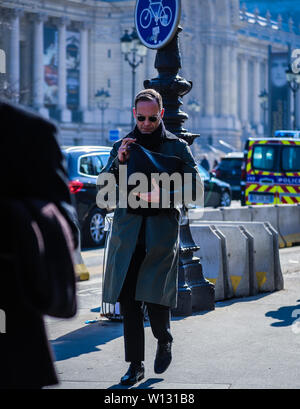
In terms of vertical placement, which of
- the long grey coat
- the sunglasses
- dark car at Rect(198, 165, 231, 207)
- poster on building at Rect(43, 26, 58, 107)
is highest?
poster on building at Rect(43, 26, 58, 107)

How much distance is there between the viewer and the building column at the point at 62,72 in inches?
2881

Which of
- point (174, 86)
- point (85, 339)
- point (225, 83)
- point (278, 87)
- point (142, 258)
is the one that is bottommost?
point (85, 339)

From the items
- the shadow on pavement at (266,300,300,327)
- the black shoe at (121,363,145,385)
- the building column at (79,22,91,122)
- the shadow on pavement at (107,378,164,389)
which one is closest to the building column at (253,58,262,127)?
the building column at (79,22,91,122)

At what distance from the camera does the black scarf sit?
5.21 metres

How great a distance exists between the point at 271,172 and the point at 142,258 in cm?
1422

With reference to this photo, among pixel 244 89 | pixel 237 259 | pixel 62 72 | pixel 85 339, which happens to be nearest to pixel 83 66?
pixel 62 72

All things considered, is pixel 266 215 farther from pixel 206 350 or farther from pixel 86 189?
pixel 206 350

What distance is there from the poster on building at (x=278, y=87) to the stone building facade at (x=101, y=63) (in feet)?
46.4

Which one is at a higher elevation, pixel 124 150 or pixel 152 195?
pixel 124 150

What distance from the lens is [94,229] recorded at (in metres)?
14.8

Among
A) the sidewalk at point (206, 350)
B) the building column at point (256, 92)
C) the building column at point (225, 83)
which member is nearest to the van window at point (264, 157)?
the sidewalk at point (206, 350)

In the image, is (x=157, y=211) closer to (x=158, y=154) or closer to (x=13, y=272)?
(x=158, y=154)

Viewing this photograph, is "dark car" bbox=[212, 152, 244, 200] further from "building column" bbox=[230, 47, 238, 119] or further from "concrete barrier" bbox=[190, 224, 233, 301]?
"building column" bbox=[230, 47, 238, 119]

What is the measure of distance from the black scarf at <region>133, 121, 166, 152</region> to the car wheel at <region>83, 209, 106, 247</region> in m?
9.35
